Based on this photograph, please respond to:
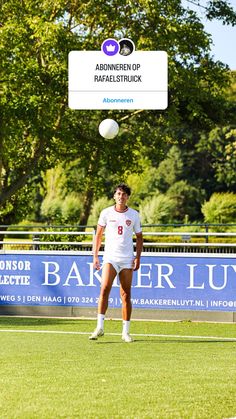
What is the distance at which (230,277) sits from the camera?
53.7ft

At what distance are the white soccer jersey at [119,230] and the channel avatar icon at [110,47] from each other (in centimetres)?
1214

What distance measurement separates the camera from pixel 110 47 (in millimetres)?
26391

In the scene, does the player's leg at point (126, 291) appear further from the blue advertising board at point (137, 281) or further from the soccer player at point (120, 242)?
the blue advertising board at point (137, 281)

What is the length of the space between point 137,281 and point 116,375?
817 centimetres

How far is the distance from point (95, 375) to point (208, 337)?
5.10 metres

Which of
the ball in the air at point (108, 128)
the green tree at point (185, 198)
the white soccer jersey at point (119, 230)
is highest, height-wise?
the green tree at point (185, 198)

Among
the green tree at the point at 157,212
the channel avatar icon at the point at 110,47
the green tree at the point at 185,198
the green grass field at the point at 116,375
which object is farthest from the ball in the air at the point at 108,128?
the green tree at the point at 185,198

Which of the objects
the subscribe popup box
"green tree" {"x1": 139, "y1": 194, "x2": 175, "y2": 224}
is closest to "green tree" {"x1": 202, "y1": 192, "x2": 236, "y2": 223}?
"green tree" {"x1": 139, "y1": 194, "x2": 175, "y2": 224}

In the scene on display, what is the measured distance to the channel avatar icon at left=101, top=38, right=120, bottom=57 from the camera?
24413 mm

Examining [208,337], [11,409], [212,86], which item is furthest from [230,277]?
[212,86]

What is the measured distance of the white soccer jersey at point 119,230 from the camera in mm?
12102

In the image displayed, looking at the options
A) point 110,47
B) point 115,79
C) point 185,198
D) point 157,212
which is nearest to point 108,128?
point 115,79

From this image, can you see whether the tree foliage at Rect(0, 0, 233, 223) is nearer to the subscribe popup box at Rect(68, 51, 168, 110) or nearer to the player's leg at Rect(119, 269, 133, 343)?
the subscribe popup box at Rect(68, 51, 168, 110)

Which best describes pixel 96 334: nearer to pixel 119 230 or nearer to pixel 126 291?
pixel 126 291
